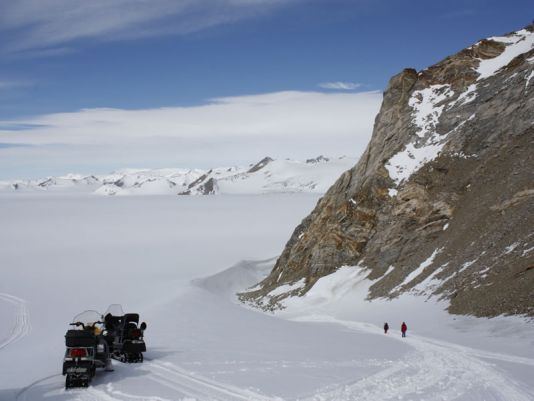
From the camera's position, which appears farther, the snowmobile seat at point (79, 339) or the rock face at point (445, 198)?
the rock face at point (445, 198)

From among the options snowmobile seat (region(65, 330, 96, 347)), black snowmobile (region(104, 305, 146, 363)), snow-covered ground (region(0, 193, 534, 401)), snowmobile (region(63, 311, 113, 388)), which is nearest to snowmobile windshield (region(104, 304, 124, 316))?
black snowmobile (region(104, 305, 146, 363))

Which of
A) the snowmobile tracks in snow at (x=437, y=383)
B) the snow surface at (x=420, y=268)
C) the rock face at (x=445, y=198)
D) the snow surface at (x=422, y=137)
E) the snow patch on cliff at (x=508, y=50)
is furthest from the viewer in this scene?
the snow patch on cliff at (x=508, y=50)

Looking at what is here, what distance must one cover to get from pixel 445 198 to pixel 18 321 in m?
33.8

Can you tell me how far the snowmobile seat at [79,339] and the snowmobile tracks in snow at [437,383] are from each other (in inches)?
244

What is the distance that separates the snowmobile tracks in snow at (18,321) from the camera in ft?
96.3

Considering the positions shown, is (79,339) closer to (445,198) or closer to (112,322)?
(112,322)

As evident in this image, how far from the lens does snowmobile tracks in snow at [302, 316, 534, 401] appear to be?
12.8m

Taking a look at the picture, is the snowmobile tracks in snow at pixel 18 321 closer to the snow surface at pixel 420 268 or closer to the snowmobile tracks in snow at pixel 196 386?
the snowmobile tracks in snow at pixel 196 386

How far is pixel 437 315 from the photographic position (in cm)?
2948

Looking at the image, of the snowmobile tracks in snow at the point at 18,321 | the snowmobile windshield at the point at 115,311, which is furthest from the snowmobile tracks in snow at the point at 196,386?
the snowmobile tracks in snow at the point at 18,321

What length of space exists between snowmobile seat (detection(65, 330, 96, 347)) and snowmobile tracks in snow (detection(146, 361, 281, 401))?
2034mm

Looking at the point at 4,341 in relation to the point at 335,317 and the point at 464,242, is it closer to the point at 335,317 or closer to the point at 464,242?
the point at 335,317

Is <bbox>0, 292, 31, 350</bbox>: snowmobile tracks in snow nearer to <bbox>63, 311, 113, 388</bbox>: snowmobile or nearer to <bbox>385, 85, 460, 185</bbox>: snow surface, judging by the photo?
<bbox>63, 311, 113, 388</bbox>: snowmobile

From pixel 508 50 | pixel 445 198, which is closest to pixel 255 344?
pixel 445 198
